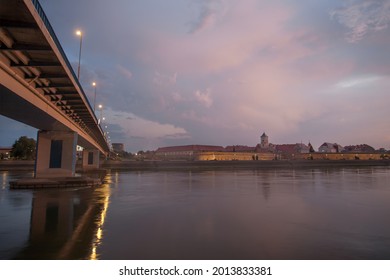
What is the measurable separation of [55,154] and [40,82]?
61.2 ft

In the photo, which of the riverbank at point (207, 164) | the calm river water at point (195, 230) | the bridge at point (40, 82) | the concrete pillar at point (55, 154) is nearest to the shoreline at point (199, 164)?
the riverbank at point (207, 164)

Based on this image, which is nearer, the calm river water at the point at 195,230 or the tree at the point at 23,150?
the calm river water at the point at 195,230

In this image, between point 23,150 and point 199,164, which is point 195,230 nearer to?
point 199,164

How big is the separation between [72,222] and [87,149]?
A: 262 ft

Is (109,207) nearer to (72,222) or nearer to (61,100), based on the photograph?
(72,222)

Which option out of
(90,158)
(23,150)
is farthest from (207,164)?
(23,150)

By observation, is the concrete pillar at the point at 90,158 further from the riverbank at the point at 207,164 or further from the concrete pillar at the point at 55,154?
the concrete pillar at the point at 55,154

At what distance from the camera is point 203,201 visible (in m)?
24.4

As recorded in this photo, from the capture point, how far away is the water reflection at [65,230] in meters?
10.4

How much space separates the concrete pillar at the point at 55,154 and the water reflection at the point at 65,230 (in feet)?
50.6

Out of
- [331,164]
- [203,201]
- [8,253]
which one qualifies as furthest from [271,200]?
[331,164]

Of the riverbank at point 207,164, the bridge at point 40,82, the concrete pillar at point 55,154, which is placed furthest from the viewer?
the riverbank at point 207,164

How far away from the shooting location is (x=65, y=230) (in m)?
14.1

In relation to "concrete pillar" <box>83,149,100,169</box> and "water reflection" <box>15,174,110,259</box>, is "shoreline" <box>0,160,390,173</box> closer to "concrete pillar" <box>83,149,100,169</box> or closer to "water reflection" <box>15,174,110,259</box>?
"concrete pillar" <box>83,149,100,169</box>
